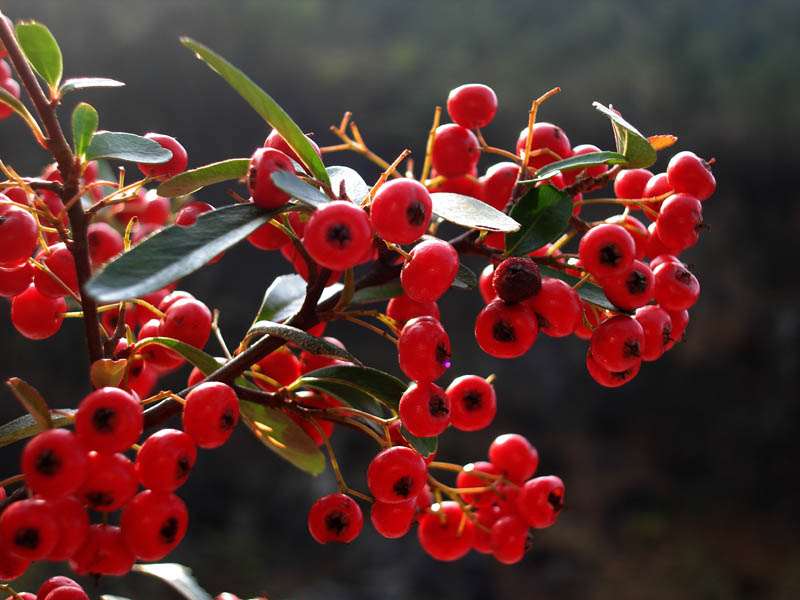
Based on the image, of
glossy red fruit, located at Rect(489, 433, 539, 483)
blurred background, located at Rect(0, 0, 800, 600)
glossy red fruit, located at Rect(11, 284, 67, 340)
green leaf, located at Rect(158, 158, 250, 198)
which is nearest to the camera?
green leaf, located at Rect(158, 158, 250, 198)

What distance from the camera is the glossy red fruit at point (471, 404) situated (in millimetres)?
574

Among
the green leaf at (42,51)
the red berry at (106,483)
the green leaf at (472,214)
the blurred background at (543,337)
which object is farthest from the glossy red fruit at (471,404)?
the blurred background at (543,337)

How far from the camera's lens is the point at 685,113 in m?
4.03

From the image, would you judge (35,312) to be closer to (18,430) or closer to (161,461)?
(18,430)

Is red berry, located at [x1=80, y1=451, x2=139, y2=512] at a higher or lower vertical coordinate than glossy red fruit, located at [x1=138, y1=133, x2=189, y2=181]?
lower

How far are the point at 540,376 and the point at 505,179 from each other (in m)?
3.12

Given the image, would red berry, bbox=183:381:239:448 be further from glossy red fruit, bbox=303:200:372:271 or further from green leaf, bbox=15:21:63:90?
green leaf, bbox=15:21:63:90

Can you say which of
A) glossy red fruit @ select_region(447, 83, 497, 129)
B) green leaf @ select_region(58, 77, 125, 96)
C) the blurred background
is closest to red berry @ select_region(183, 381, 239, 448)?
green leaf @ select_region(58, 77, 125, 96)

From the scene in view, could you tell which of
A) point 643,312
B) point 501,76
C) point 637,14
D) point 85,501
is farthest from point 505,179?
point 637,14

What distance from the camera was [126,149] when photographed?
50 cm

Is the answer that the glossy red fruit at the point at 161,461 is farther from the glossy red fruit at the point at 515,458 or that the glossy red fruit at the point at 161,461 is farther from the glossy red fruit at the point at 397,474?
the glossy red fruit at the point at 515,458

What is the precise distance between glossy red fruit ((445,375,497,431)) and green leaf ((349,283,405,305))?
88mm

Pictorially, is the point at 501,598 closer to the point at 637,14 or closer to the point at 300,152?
the point at 300,152

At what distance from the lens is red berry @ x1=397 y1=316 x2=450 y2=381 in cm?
49
